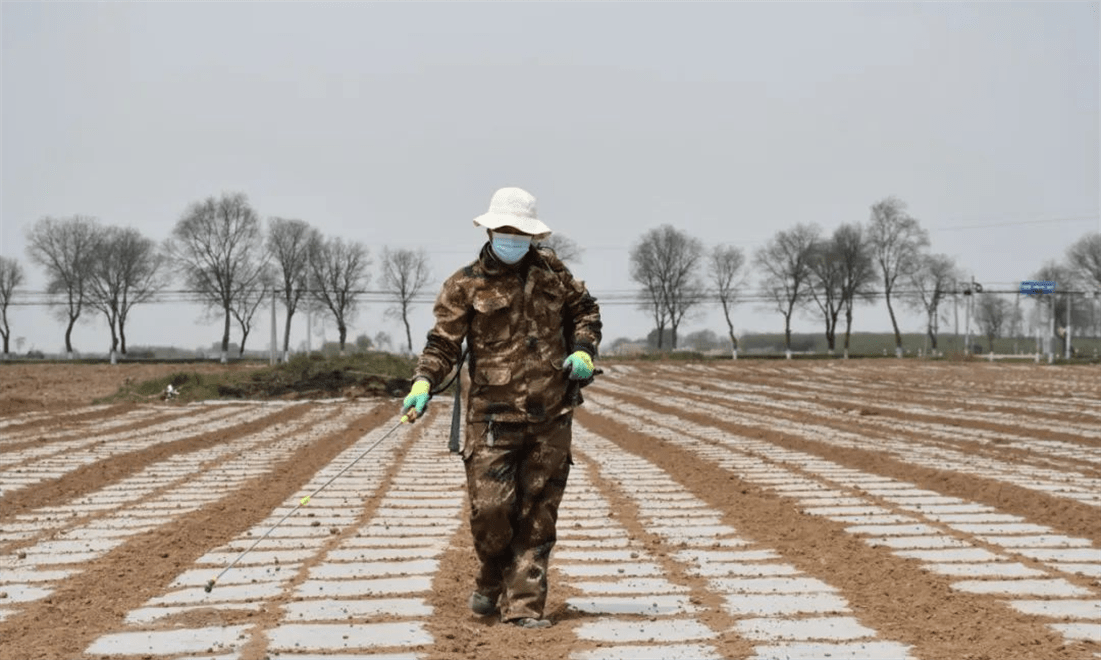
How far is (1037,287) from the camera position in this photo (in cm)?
8712

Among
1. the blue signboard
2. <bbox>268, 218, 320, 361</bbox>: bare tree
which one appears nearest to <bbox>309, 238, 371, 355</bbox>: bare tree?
<bbox>268, 218, 320, 361</bbox>: bare tree

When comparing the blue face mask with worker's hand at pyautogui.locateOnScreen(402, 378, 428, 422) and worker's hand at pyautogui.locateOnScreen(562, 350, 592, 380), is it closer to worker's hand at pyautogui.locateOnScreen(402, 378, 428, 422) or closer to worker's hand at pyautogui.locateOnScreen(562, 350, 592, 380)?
worker's hand at pyautogui.locateOnScreen(562, 350, 592, 380)

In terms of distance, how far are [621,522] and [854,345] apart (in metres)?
110

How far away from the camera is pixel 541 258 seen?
6.56 meters

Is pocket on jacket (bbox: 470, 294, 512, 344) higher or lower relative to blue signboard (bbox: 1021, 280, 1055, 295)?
lower

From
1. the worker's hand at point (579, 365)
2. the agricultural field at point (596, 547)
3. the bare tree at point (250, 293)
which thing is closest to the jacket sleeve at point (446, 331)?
the worker's hand at point (579, 365)

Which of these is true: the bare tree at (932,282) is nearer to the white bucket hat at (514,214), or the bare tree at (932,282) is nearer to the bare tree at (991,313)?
the bare tree at (991,313)

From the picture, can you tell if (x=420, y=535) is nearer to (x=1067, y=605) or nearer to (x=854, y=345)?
(x=1067, y=605)

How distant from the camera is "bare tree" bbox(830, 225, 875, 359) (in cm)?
8581

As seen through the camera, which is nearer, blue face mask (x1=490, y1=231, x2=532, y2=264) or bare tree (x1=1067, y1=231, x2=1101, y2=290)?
blue face mask (x1=490, y1=231, x2=532, y2=264)

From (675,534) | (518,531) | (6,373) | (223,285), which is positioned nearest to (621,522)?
(675,534)

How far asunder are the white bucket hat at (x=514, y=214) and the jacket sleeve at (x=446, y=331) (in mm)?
392

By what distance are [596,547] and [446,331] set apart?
3.28m

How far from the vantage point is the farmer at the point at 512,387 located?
20.9 feet
